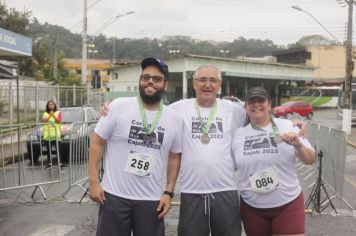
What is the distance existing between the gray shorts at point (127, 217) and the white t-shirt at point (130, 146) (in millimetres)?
52

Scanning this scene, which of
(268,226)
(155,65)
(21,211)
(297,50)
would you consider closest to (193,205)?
(268,226)

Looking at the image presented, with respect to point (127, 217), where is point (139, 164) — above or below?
above

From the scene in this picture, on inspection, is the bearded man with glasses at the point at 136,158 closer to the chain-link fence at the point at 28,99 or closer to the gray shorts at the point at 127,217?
the gray shorts at the point at 127,217

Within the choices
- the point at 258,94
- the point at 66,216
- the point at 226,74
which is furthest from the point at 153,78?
the point at 226,74

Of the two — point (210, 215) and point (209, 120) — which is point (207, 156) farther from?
point (210, 215)

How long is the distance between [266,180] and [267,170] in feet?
0.26

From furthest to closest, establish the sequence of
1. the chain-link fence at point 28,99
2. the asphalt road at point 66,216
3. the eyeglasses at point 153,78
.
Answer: the chain-link fence at point 28,99 < the asphalt road at point 66,216 < the eyeglasses at point 153,78

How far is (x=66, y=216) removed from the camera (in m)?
7.55

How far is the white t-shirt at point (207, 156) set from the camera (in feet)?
13.0

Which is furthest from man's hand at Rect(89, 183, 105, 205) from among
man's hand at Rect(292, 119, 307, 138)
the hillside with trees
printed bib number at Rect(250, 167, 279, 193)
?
the hillside with trees

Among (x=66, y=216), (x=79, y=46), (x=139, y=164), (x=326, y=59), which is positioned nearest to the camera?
(x=139, y=164)

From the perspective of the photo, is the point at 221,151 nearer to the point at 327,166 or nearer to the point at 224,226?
the point at 224,226

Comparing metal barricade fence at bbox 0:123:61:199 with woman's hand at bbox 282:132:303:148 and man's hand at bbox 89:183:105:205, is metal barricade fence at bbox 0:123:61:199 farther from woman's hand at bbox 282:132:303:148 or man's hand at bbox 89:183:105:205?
woman's hand at bbox 282:132:303:148

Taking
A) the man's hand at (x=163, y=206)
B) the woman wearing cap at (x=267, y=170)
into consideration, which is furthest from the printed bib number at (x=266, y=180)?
the man's hand at (x=163, y=206)
